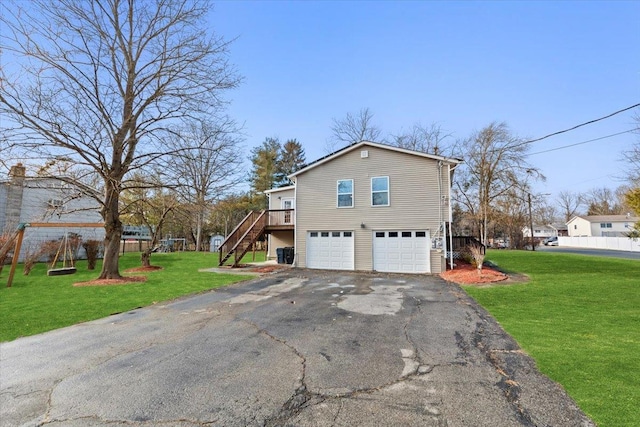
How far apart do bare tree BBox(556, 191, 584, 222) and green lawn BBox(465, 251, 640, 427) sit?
66.5 metres

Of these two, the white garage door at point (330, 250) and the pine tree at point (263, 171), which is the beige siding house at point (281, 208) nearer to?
the white garage door at point (330, 250)

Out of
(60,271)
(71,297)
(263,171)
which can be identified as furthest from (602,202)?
(60,271)

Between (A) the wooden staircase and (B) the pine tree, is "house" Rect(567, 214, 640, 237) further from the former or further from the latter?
(A) the wooden staircase

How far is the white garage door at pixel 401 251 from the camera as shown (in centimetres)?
1356

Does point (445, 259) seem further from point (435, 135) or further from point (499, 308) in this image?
point (435, 135)

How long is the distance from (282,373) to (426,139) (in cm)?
3228

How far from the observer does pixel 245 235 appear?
15750 millimetres

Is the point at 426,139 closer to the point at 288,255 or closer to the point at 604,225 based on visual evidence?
the point at 288,255

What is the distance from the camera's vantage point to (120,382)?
11.8ft

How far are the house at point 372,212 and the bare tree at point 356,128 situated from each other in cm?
1680

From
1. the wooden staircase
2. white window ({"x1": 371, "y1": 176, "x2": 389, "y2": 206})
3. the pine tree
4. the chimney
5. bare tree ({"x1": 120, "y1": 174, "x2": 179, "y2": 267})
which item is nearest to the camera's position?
bare tree ({"x1": 120, "y1": 174, "x2": 179, "y2": 267})

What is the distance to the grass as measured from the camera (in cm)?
642

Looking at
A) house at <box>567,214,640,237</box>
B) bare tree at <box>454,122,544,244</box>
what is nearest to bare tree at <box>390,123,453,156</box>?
bare tree at <box>454,122,544,244</box>

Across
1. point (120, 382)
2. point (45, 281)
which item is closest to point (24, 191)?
point (45, 281)
